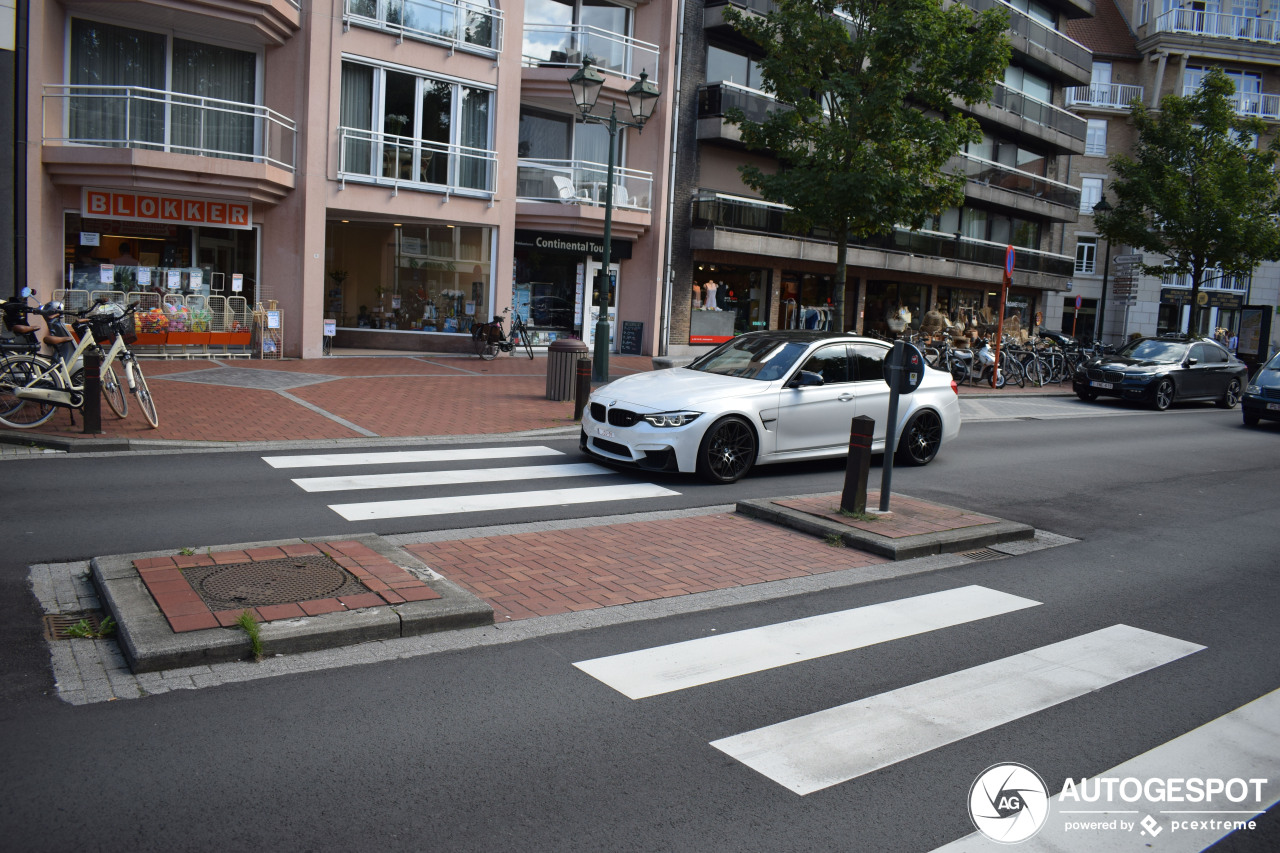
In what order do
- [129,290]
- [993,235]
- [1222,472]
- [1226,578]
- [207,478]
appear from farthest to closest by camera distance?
[993,235], [129,290], [1222,472], [207,478], [1226,578]

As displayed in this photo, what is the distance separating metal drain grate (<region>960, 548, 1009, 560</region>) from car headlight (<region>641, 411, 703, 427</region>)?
2.94m

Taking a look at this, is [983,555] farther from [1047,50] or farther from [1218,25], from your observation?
[1218,25]

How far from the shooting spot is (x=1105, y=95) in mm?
49094

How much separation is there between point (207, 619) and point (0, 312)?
8204mm

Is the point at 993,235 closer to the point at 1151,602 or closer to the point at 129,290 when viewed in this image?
Result: the point at 129,290

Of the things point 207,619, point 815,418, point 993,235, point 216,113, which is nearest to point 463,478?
point 815,418

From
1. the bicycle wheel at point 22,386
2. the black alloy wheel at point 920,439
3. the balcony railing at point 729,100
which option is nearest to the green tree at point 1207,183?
the balcony railing at point 729,100

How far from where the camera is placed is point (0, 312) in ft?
36.2

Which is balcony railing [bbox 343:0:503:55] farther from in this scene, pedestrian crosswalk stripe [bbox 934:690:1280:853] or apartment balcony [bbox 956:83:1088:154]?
pedestrian crosswalk stripe [bbox 934:690:1280:853]

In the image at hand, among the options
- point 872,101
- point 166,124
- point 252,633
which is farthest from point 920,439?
point 166,124

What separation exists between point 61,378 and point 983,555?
9.35 meters

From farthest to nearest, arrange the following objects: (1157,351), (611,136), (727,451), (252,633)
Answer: (1157,351), (611,136), (727,451), (252,633)

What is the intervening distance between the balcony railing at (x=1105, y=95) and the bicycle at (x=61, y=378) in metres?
48.3

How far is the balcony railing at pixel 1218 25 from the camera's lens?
46.9 metres
